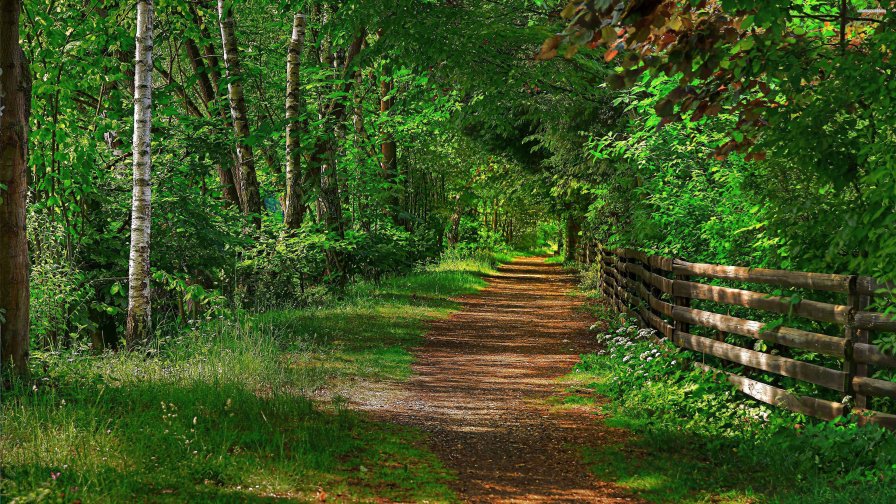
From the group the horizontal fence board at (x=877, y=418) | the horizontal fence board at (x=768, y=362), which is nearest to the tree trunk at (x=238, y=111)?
the horizontal fence board at (x=768, y=362)

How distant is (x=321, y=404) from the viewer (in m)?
8.41

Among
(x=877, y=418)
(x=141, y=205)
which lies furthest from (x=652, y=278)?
(x=141, y=205)

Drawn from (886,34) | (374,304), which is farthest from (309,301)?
(886,34)

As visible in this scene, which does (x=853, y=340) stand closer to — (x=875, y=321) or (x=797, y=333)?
(x=875, y=321)

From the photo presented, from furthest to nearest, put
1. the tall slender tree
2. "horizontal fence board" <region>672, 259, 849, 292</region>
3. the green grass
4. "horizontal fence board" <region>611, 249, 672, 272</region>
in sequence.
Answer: "horizontal fence board" <region>611, 249, 672, 272</region> < the tall slender tree < "horizontal fence board" <region>672, 259, 849, 292</region> < the green grass

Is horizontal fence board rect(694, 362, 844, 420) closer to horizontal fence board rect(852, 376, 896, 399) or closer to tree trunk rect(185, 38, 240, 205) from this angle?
horizontal fence board rect(852, 376, 896, 399)

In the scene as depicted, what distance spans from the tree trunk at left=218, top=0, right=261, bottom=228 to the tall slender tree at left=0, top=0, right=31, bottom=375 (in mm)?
8337

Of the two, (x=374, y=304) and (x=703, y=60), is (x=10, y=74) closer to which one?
(x=703, y=60)

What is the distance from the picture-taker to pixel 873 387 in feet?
21.4

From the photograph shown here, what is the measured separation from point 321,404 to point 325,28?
8.40 m

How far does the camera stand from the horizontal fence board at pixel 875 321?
6.35 metres

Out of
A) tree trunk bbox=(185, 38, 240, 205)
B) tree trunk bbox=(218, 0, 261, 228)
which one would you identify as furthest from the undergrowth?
tree trunk bbox=(185, 38, 240, 205)

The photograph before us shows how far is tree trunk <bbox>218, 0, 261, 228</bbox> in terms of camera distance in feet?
54.7

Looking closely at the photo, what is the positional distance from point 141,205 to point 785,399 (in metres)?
8.20
